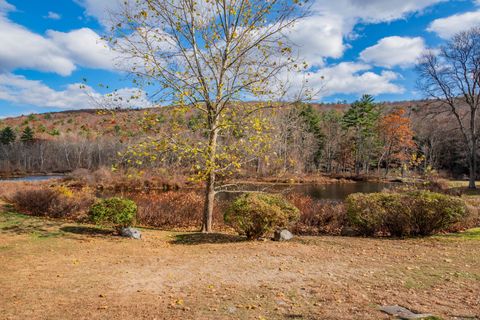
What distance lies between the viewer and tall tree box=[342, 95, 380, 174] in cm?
4916

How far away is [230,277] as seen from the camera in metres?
5.83

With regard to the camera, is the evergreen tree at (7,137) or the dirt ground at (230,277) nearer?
the dirt ground at (230,277)

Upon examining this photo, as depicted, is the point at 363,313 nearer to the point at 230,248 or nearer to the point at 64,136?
the point at 230,248

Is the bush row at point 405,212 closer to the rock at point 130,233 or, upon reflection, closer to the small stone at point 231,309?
the rock at point 130,233

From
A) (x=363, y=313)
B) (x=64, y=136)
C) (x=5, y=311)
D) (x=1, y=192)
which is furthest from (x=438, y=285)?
(x=64, y=136)

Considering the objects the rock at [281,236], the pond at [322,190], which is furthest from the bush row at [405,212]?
the pond at [322,190]

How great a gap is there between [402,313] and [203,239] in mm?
5973

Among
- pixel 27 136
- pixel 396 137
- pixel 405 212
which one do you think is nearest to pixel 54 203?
Result: pixel 405 212

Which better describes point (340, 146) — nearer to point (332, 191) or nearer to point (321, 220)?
point (332, 191)

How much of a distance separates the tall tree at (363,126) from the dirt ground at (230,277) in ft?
138

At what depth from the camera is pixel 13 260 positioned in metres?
6.69

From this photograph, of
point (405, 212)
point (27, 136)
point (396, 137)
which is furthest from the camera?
point (27, 136)

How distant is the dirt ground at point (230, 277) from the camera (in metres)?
4.34

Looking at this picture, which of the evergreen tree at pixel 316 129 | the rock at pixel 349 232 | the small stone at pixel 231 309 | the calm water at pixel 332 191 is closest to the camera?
the small stone at pixel 231 309
